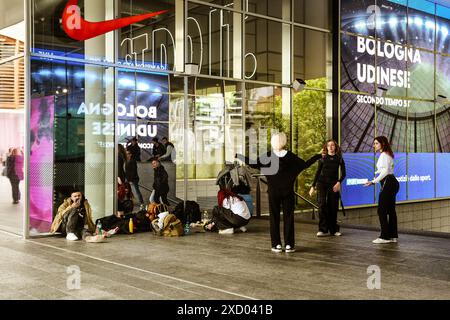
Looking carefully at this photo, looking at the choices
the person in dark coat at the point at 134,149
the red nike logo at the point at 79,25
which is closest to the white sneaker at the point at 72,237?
the person in dark coat at the point at 134,149

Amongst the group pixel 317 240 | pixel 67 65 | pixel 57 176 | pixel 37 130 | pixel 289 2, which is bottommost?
pixel 317 240

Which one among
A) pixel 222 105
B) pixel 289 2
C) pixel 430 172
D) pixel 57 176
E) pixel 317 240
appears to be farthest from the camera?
pixel 430 172

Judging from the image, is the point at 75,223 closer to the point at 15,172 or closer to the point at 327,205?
the point at 15,172

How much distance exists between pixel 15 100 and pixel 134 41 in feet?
8.53

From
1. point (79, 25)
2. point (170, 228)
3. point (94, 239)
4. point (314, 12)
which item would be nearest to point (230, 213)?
point (170, 228)

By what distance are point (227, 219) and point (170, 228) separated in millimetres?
1077

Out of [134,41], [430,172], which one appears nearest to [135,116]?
[134,41]

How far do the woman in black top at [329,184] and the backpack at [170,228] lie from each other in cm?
249

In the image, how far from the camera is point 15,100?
10.3m

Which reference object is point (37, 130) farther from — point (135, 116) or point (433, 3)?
point (433, 3)

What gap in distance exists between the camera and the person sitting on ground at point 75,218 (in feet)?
30.8

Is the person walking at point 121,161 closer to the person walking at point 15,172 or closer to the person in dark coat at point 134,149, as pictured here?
the person in dark coat at point 134,149

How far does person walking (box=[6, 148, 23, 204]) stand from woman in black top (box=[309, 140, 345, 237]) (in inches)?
208

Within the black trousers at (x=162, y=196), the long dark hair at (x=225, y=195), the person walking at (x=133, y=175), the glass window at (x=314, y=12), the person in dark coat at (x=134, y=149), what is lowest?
the black trousers at (x=162, y=196)
